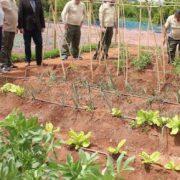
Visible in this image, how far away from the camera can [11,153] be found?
7.14 feet

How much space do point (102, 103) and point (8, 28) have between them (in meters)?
2.61

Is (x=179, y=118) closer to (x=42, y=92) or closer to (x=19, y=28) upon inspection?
(x=42, y=92)

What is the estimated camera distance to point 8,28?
7.45 meters

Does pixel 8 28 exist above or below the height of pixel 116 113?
above

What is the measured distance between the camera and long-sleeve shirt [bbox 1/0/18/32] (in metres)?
7.25

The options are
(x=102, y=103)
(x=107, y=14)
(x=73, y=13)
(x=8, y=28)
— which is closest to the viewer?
(x=102, y=103)

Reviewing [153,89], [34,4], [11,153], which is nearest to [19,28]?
[34,4]

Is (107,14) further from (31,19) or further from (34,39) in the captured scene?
(31,19)

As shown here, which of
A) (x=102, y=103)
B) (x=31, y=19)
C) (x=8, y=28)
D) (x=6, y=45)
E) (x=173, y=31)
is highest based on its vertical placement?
(x=31, y=19)

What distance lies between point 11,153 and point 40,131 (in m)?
0.17

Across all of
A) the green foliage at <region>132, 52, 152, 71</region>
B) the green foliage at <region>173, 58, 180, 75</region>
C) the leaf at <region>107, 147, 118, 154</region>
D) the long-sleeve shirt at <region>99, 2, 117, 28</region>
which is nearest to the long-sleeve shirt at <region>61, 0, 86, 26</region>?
the long-sleeve shirt at <region>99, 2, 117, 28</region>

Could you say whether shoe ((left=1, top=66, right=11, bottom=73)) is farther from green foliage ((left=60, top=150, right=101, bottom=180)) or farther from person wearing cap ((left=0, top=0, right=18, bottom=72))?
green foliage ((left=60, top=150, right=101, bottom=180))

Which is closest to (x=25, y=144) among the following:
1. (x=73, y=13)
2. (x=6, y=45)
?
(x=6, y=45)

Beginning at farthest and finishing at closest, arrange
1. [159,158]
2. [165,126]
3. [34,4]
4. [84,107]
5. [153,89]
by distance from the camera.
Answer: [34,4] → [153,89] → [84,107] → [165,126] → [159,158]
